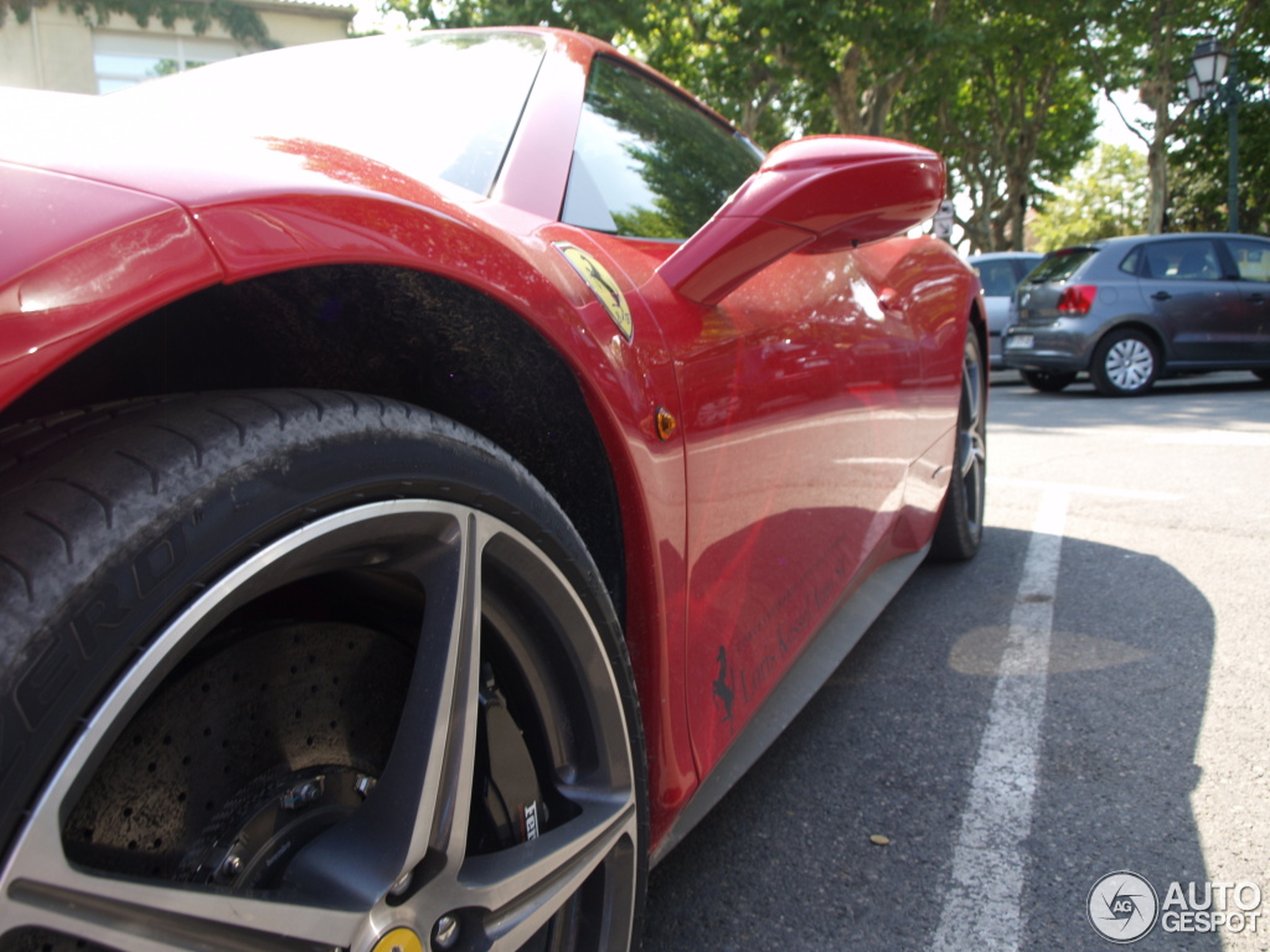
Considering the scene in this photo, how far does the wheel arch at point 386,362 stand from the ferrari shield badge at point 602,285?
0.16 m

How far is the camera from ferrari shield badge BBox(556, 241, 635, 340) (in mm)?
1386

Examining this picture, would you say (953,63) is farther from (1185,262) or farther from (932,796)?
(932,796)

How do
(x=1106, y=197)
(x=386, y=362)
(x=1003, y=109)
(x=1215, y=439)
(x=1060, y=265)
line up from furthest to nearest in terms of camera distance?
(x=1106, y=197) → (x=1003, y=109) → (x=1060, y=265) → (x=1215, y=439) → (x=386, y=362)

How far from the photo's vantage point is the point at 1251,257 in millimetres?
Answer: 10844

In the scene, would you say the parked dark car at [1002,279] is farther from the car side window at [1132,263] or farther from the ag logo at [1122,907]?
the ag logo at [1122,907]

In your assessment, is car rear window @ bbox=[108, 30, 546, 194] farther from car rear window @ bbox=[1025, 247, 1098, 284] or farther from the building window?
the building window

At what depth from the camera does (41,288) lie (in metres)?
0.72

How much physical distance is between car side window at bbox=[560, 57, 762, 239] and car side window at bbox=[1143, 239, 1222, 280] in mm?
9587

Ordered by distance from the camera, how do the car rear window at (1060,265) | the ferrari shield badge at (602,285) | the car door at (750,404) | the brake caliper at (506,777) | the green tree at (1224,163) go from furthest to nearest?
the green tree at (1224,163)
the car rear window at (1060,265)
the car door at (750,404)
the ferrari shield badge at (602,285)
the brake caliper at (506,777)

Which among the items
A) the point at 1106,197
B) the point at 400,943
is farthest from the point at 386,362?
the point at 1106,197

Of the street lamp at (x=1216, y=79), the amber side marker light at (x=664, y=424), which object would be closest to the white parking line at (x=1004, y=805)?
the amber side marker light at (x=664, y=424)

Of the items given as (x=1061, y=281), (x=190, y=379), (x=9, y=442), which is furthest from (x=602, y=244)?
(x=1061, y=281)

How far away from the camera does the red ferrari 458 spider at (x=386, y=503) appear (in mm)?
757

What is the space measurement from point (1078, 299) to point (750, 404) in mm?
10320
